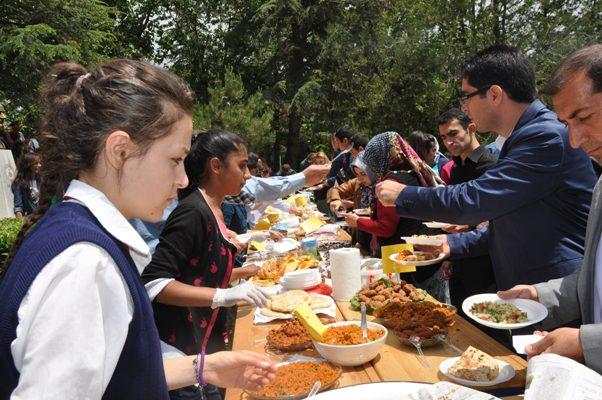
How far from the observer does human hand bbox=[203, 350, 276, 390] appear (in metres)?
1.43

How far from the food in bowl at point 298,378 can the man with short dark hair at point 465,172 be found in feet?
7.36

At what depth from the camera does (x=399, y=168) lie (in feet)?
11.5

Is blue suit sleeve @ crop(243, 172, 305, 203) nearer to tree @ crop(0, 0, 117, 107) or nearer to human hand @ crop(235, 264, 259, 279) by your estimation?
human hand @ crop(235, 264, 259, 279)

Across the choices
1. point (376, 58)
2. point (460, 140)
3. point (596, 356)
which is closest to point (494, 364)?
point (596, 356)

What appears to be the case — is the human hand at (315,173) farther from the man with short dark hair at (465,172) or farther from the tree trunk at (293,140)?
the tree trunk at (293,140)

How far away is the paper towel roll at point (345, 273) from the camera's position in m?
2.51

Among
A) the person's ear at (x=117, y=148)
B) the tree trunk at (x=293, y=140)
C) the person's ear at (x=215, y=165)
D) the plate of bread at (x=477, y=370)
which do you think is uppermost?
the person's ear at (x=117, y=148)

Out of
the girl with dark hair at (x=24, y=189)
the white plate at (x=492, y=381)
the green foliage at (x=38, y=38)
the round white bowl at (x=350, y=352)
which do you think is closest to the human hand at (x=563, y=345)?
the white plate at (x=492, y=381)

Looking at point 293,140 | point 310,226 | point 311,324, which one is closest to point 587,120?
point 311,324

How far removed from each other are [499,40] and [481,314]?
15.4m

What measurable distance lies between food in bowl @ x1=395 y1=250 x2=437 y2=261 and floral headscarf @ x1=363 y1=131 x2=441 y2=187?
37.1 inches

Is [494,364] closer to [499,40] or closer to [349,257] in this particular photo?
[349,257]

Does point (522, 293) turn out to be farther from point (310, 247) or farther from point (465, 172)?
point (465, 172)

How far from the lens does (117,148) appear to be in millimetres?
1041
